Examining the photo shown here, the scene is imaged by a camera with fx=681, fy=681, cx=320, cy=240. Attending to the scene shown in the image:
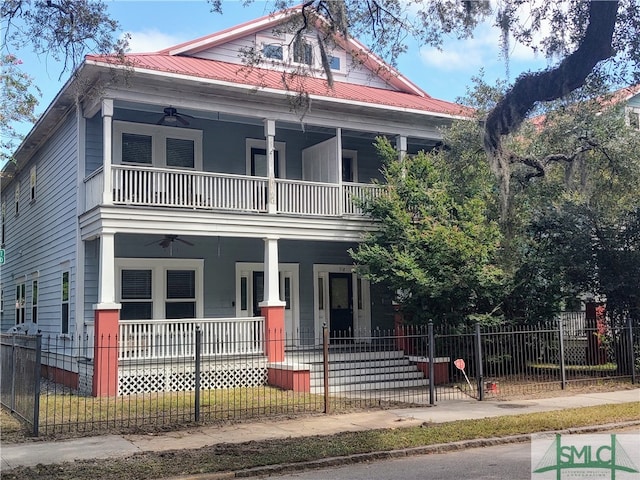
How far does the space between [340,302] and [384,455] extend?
11622 mm

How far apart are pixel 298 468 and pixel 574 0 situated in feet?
26.4

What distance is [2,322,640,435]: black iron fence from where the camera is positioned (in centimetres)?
1340

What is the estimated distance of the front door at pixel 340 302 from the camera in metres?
20.1

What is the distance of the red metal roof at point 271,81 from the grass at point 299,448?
27.6 ft

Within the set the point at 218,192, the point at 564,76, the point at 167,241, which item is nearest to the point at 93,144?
the point at 167,241

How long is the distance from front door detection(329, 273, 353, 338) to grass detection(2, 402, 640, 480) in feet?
29.7

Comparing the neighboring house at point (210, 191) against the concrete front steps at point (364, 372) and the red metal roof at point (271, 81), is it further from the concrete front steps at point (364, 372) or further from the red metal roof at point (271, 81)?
the concrete front steps at point (364, 372)

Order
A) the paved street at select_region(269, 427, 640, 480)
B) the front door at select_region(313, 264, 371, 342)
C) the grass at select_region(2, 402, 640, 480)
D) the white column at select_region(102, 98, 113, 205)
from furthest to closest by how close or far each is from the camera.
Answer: the front door at select_region(313, 264, 371, 342) < the white column at select_region(102, 98, 113, 205) < the grass at select_region(2, 402, 640, 480) < the paved street at select_region(269, 427, 640, 480)

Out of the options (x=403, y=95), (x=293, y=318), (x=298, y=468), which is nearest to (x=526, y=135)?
(x=403, y=95)

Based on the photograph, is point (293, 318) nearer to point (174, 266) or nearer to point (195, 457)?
point (174, 266)

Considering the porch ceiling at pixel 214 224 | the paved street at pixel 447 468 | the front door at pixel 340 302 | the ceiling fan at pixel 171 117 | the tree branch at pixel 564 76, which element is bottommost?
the paved street at pixel 447 468

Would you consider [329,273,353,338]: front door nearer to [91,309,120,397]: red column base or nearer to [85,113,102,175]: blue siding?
[91,309,120,397]: red column base

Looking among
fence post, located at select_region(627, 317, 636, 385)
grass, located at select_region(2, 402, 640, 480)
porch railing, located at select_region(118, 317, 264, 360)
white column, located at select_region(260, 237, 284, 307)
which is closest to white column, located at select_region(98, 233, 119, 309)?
porch railing, located at select_region(118, 317, 264, 360)

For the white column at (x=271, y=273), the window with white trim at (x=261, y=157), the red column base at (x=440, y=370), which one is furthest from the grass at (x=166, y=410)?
the window with white trim at (x=261, y=157)
